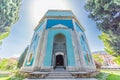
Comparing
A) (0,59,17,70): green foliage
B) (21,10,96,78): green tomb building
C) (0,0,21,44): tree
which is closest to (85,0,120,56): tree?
(21,10,96,78): green tomb building

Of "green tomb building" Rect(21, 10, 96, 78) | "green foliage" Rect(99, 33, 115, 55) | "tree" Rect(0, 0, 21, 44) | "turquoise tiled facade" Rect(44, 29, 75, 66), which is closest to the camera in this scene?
"tree" Rect(0, 0, 21, 44)

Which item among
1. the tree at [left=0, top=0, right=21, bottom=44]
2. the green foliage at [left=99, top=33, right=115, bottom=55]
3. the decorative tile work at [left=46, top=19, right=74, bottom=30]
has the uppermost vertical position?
the decorative tile work at [left=46, top=19, right=74, bottom=30]

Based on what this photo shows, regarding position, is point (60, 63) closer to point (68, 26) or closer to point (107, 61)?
point (68, 26)

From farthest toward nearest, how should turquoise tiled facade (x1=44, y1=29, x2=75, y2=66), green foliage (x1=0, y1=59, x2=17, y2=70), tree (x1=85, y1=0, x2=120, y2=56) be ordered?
green foliage (x1=0, y1=59, x2=17, y2=70) < turquoise tiled facade (x1=44, y1=29, x2=75, y2=66) < tree (x1=85, y1=0, x2=120, y2=56)

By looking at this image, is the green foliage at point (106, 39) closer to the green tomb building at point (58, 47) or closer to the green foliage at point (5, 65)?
the green tomb building at point (58, 47)

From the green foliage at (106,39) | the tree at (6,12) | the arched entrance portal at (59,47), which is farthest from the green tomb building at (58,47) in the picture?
the tree at (6,12)

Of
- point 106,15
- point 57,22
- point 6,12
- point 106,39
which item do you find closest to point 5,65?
point 57,22

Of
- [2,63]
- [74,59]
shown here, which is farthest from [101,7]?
[2,63]

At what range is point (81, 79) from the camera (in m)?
13.4

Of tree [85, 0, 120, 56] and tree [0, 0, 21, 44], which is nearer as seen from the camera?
tree [85, 0, 120, 56]

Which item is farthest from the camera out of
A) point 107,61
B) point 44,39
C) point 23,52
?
point 107,61

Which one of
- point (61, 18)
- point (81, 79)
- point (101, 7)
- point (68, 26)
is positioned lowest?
point (81, 79)

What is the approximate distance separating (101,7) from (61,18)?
9.36 m

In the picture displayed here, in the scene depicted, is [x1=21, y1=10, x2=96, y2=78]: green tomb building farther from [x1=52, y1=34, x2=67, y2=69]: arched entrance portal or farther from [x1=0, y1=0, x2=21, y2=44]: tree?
[x1=0, y1=0, x2=21, y2=44]: tree
